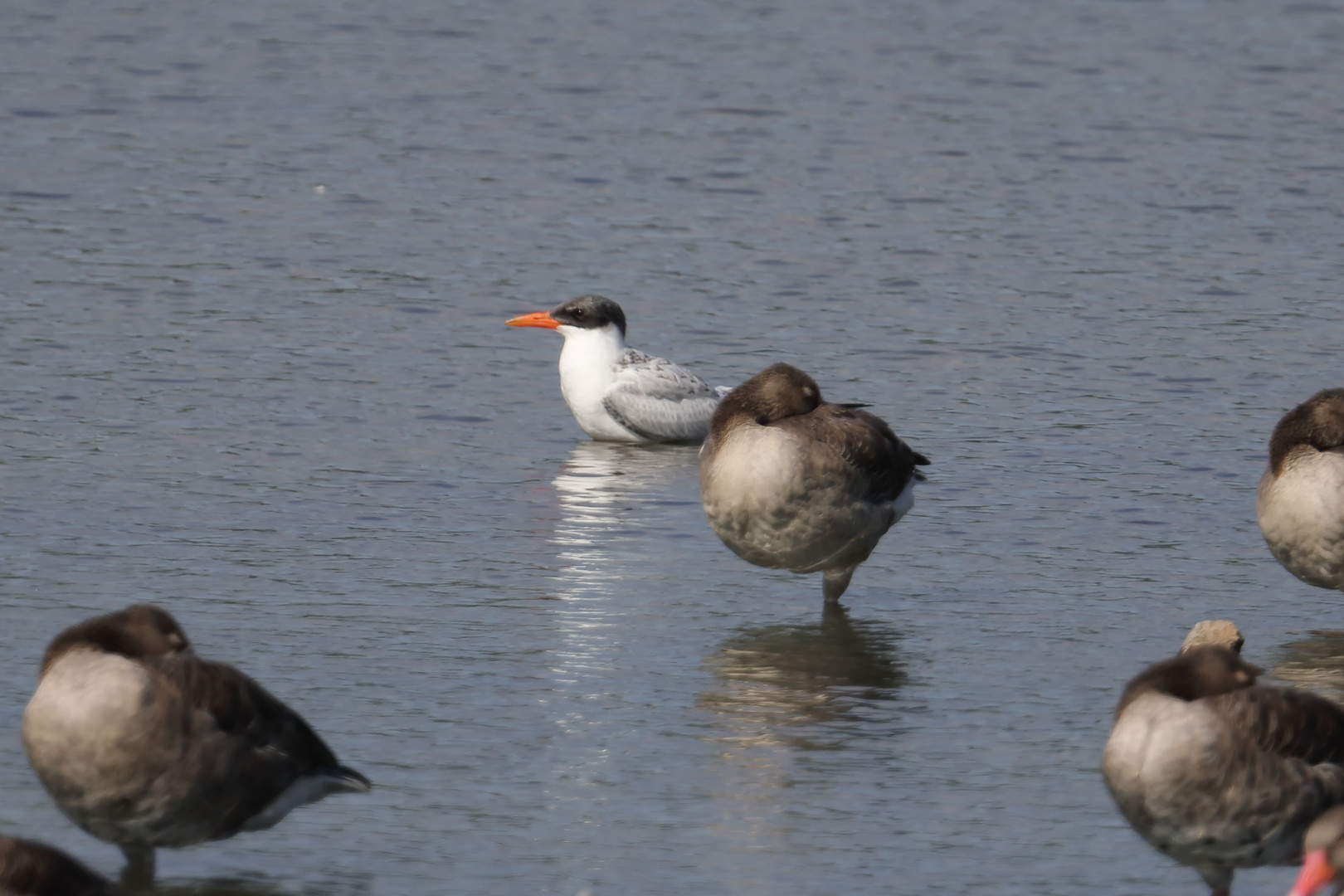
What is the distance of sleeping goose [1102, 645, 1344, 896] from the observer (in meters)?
8.16

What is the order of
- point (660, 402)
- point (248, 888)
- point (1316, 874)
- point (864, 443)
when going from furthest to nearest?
point (660, 402), point (864, 443), point (248, 888), point (1316, 874)

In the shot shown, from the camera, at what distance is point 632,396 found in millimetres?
17391

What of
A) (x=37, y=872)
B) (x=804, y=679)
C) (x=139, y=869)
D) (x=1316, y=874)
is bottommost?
(x=804, y=679)

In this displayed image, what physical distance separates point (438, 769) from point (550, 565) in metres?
3.60

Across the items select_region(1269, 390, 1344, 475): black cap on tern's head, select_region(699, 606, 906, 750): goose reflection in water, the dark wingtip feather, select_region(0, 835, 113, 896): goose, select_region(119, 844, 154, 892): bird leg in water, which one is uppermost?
select_region(1269, 390, 1344, 475): black cap on tern's head

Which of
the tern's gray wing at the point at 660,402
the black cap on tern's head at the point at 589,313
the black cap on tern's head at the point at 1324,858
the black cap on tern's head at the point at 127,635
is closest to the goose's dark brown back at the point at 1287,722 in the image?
the black cap on tern's head at the point at 1324,858

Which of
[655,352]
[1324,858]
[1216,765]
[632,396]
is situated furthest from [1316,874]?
[655,352]

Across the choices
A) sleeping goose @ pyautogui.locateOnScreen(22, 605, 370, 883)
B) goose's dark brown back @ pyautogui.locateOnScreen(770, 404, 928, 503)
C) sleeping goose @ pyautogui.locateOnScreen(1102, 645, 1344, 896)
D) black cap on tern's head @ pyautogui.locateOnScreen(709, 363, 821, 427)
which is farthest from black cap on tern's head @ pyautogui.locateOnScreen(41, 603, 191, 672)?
goose's dark brown back @ pyautogui.locateOnScreen(770, 404, 928, 503)

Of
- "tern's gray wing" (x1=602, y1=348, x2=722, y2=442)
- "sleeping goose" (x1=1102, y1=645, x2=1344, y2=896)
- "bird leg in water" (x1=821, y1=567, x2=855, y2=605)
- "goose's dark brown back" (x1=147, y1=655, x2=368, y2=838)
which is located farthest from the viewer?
"tern's gray wing" (x1=602, y1=348, x2=722, y2=442)

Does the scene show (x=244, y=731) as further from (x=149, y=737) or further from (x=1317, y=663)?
(x=1317, y=663)

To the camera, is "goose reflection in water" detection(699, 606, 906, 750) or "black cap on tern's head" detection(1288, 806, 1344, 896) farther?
"goose reflection in water" detection(699, 606, 906, 750)

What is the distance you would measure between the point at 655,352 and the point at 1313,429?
8.00m

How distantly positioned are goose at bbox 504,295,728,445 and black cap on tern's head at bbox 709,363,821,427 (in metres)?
4.70

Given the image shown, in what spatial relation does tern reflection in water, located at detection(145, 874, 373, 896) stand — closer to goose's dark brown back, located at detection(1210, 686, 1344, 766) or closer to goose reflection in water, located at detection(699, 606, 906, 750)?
goose reflection in water, located at detection(699, 606, 906, 750)
